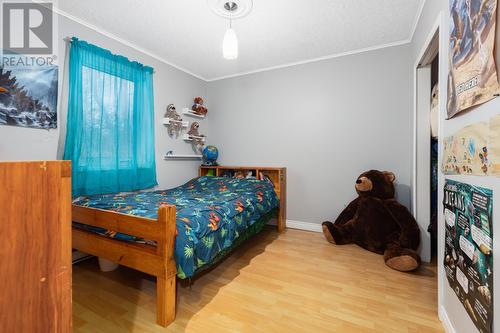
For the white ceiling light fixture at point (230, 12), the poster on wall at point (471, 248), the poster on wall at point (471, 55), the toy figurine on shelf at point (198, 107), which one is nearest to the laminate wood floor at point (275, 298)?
the poster on wall at point (471, 248)

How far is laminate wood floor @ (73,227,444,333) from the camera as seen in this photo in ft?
4.44

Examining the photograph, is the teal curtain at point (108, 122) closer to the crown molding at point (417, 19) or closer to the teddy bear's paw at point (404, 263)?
the teddy bear's paw at point (404, 263)

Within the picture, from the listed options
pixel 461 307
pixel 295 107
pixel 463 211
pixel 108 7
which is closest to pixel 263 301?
pixel 461 307

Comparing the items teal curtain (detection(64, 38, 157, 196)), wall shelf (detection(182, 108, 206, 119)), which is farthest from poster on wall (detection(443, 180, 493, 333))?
wall shelf (detection(182, 108, 206, 119))

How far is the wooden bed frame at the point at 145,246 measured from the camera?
1.31 metres

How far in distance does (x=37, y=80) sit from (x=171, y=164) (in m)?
1.59

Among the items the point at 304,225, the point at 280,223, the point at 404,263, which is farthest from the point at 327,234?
the point at 404,263

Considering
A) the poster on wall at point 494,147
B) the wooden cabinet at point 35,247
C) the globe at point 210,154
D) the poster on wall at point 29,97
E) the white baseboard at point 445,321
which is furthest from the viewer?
the globe at point 210,154

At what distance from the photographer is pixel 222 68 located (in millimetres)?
3287

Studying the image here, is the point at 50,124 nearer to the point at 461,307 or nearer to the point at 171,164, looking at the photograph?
the point at 171,164

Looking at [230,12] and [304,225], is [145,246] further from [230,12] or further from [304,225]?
[304,225]

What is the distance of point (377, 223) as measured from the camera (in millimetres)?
2375

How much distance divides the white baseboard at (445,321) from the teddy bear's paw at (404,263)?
55 centimetres

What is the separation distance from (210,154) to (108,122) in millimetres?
1497
